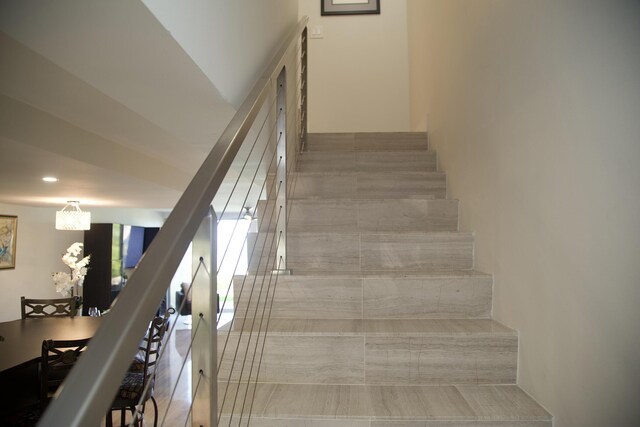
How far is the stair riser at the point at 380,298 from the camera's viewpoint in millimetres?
Result: 1591

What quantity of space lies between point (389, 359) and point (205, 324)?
848mm

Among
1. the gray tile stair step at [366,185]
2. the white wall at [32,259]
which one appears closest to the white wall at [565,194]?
the gray tile stair step at [366,185]

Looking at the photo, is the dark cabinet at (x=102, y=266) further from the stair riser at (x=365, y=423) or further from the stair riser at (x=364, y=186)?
the stair riser at (x=365, y=423)

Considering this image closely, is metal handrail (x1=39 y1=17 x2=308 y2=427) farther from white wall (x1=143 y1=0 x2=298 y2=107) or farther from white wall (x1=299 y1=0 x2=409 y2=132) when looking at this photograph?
white wall (x1=299 y1=0 x2=409 y2=132)

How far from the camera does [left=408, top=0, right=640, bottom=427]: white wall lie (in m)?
0.86

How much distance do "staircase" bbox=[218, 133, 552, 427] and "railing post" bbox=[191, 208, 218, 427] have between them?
341 millimetres

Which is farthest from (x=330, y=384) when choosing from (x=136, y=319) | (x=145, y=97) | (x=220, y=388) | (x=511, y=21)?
(x=511, y=21)

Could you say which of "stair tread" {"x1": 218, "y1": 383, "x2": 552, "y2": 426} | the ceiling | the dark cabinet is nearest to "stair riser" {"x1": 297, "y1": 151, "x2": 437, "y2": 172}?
the ceiling

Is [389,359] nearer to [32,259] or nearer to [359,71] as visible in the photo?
[359,71]

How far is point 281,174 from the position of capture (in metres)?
1.72

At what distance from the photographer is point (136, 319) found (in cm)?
46

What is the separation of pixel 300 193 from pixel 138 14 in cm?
156

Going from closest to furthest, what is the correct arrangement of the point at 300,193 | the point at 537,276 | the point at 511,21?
1. the point at 537,276
2. the point at 511,21
3. the point at 300,193

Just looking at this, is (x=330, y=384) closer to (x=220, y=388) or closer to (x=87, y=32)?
(x=220, y=388)
